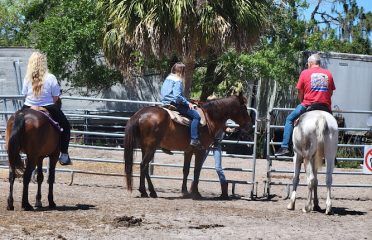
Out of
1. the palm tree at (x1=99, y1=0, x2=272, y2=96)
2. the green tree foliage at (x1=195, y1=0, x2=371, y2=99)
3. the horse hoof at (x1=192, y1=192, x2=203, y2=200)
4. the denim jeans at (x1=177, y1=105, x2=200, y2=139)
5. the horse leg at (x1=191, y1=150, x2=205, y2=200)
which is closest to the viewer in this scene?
the denim jeans at (x1=177, y1=105, x2=200, y2=139)

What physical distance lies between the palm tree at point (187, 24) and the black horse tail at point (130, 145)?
5883 millimetres

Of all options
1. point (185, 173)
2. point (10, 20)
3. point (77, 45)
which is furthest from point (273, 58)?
point (10, 20)

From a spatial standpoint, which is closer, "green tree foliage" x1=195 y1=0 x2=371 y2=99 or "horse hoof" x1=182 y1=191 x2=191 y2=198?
"horse hoof" x1=182 y1=191 x2=191 y2=198

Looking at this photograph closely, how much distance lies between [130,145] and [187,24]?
21.1 feet

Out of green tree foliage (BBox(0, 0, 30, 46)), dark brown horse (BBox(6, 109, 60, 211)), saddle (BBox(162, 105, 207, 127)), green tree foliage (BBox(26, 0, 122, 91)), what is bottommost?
dark brown horse (BBox(6, 109, 60, 211))

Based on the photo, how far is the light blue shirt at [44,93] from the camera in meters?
10.2

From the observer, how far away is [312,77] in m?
11.2

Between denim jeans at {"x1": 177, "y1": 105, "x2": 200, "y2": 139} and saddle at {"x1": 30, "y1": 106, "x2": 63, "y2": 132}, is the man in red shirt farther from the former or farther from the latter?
saddle at {"x1": 30, "y1": 106, "x2": 63, "y2": 132}

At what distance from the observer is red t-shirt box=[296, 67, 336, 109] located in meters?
11.1

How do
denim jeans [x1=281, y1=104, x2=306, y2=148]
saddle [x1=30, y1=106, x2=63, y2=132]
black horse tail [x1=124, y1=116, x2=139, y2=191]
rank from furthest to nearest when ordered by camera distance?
black horse tail [x1=124, y1=116, x2=139, y2=191] → denim jeans [x1=281, y1=104, x2=306, y2=148] → saddle [x1=30, y1=106, x2=63, y2=132]

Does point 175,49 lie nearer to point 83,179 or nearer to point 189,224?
point 83,179

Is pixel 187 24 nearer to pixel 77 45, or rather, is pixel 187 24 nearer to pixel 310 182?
pixel 310 182

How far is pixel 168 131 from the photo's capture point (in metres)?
12.5

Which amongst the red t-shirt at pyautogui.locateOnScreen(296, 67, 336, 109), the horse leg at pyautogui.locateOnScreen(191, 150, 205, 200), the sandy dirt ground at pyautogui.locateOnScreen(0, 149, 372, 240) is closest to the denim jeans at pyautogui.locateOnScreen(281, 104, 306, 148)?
the red t-shirt at pyautogui.locateOnScreen(296, 67, 336, 109)
